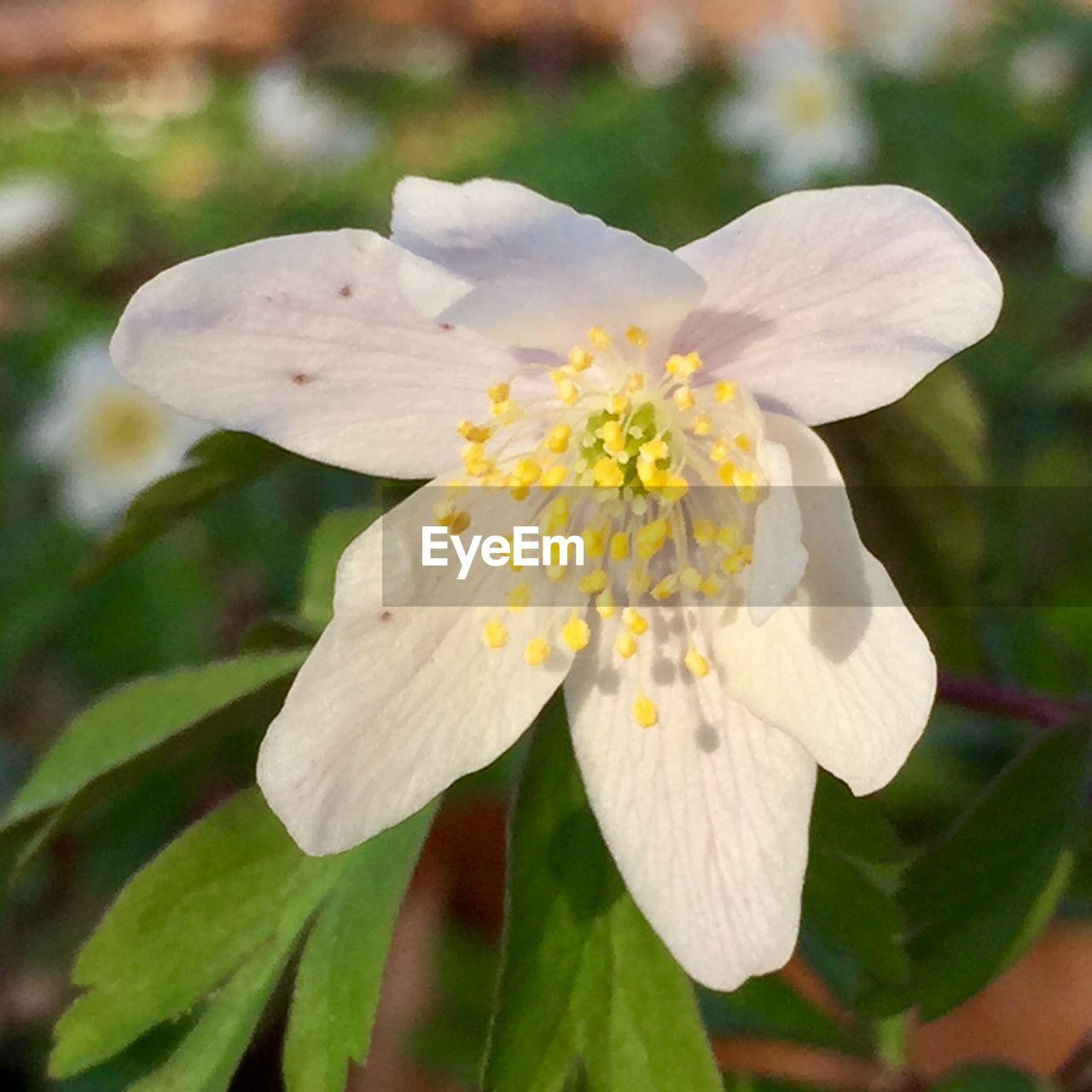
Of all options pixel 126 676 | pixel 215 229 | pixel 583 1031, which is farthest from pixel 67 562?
pixel 583 1031

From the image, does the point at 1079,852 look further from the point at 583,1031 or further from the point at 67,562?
the point at 67,562

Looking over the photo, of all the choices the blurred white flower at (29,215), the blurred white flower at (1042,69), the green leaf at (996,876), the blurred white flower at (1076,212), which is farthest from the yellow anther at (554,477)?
the blurred white flower at (1042,69)

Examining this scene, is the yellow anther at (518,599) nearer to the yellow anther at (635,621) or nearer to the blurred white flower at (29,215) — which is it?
the yellow anther at (635,621)

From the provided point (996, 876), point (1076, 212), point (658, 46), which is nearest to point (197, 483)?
point (996, 876)

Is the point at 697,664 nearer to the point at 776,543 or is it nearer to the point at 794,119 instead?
the point at 776,543

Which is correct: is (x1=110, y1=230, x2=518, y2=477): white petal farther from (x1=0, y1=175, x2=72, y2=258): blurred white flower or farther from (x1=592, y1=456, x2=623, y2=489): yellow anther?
(x1=0, y1=175, x2=72, y2=258): blurred white flower

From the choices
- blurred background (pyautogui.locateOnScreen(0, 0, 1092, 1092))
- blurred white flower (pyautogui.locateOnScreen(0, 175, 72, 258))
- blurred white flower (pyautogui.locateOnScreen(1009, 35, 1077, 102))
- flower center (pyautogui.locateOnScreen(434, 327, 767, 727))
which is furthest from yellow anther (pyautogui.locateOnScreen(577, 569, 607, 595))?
blurred white flower (pyautogui.locateOnScreen(1009, 35, 1077, 102))
